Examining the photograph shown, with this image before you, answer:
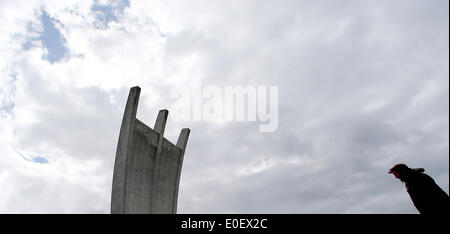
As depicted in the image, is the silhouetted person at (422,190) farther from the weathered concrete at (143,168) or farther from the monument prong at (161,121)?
the monument prong at (161,121)

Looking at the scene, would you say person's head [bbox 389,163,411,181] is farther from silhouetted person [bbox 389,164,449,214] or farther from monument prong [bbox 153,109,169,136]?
monument prong [bbox 153,109,169,136]

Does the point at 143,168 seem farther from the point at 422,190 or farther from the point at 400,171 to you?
the point at 422,190

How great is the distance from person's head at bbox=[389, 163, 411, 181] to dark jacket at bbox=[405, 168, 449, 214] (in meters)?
0.04

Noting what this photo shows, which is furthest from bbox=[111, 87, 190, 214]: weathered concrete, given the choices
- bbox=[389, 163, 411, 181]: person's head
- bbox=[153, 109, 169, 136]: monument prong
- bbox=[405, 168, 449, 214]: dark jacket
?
bbox=[405, 168, 449, 214]: dark jacket

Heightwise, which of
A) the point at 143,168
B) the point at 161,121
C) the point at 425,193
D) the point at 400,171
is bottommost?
the point at 425,193

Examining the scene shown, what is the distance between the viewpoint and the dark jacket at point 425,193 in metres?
4.46

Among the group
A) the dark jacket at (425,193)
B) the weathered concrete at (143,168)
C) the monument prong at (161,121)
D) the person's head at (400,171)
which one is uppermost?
the monument prong at (161,121)

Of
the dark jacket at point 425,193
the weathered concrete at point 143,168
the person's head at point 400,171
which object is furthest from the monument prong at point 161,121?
the dark jacket at point 425,193

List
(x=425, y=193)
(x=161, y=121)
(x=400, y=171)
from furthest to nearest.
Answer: (x=161, y=121) → (x=400, y=171) → (x=425, y=193)

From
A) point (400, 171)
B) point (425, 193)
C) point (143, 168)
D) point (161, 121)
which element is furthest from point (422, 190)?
point (161, 121)

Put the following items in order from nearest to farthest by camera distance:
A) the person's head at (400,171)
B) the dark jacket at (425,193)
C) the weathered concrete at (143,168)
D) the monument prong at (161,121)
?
the dark jacket at (425,193) → the person's head at (400,171) → the weathered concrete at (143,168) → the monument prong at (161,121)

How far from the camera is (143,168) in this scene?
11.4 m

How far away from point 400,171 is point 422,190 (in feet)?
1.06
